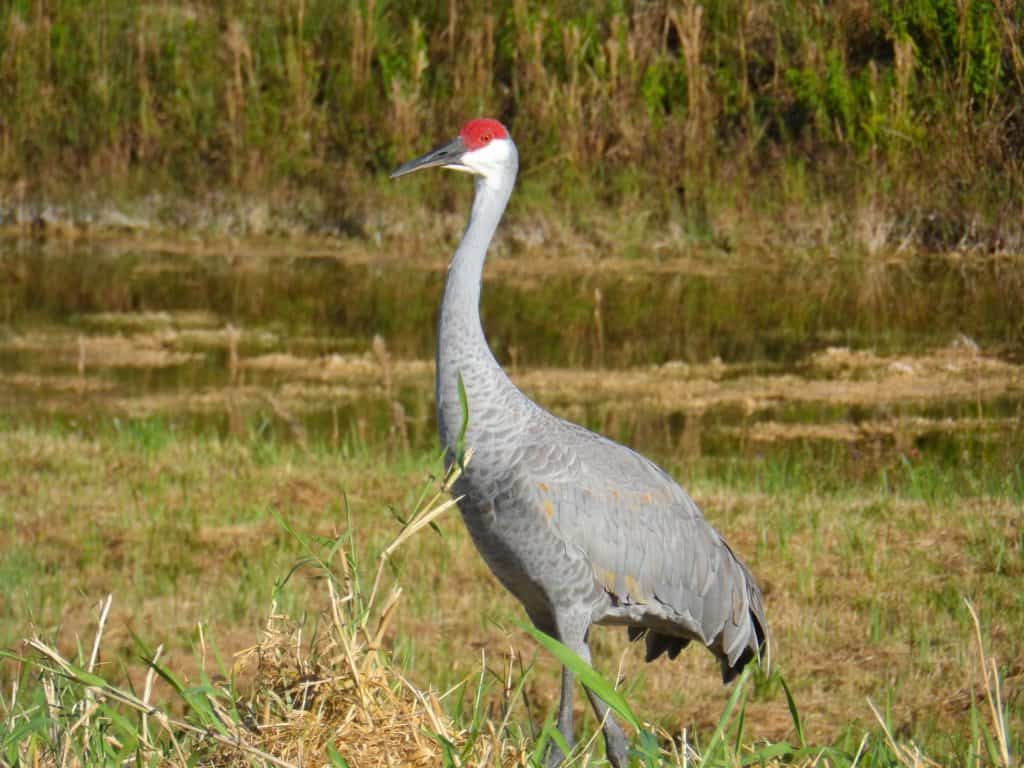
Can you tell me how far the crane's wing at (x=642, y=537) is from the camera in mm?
3109

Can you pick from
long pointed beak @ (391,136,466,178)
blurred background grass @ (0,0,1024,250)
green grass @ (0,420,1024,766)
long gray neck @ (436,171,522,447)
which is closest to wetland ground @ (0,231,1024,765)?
green grass @ (0,420,1024,766)

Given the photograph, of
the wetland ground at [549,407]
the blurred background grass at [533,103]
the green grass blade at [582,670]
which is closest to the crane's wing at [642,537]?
the wetland ground at [549,407]

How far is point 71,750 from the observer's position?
245cm

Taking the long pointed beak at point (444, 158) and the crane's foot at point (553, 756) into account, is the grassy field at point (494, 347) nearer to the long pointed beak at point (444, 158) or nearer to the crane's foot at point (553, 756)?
the crane's foot at point (553, 756)

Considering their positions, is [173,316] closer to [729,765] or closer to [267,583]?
[267,583]

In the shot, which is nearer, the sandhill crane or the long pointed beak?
the sandhill crane

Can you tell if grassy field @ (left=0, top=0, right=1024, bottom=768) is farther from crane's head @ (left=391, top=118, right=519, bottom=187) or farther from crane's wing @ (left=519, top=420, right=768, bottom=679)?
crane's head @ (left=391, top=118, right=519, bottom=187)

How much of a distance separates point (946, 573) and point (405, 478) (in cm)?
204

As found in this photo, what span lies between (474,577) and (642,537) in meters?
1.89

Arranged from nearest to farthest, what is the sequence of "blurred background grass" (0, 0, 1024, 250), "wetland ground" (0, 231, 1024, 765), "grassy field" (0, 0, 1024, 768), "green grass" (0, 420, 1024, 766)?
"grassy field" (0, 0, 1024, 768)
"green grass" (0, 420, 1024, 766)
"wetland ground" (0, 231, 1024, 765)
"blurred background grass" (0, 0, 1024, 250)

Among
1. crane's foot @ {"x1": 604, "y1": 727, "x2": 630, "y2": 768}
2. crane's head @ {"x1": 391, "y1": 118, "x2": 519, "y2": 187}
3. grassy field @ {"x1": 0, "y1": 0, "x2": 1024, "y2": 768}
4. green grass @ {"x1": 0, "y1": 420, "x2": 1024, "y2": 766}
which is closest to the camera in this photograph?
grassy field @ {"x1": 0, "y1": 0, "x2": 1024, "y2": 768}

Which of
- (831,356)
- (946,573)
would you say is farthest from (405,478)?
(831,356)

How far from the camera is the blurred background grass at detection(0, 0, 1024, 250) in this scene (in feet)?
34.6

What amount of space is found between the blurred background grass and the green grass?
14.7 ft
